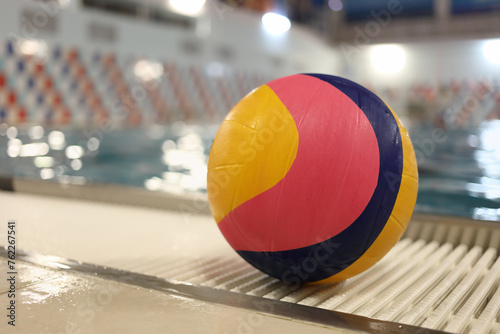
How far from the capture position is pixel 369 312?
37.5 inches

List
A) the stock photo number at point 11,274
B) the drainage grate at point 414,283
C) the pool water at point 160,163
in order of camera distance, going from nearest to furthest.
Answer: the stock photo number at point 11,274 → the drainage grate at point 414,283 → the pool water at point 160,163

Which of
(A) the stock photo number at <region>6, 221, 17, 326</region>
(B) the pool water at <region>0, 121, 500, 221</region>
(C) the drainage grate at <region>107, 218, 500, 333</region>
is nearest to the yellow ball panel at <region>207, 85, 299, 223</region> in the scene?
(C) the drainage grate at <region>107, 218, 500, 333</region>

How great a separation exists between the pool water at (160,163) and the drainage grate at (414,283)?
79 centimetres

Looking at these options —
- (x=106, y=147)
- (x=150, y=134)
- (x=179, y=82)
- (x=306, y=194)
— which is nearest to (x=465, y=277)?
(x=306, y=194)

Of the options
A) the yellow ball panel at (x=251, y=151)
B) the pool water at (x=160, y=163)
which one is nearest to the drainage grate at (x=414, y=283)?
the yellow ball panel at (x=251, y=151)

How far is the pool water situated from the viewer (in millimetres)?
2832

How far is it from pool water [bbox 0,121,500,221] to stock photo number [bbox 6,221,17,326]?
775mm

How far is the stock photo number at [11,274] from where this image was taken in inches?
32.9

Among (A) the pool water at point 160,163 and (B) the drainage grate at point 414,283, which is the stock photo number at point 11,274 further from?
(A) the pool water at point 160,163

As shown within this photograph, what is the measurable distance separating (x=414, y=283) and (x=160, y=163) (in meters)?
3.47

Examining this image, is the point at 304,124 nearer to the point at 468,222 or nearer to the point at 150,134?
the point at 468,222

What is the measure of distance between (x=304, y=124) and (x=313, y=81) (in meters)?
0.14

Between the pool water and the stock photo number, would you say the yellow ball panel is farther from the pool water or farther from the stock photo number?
the pool water

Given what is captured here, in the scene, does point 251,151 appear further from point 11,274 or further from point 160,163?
point 160,163
